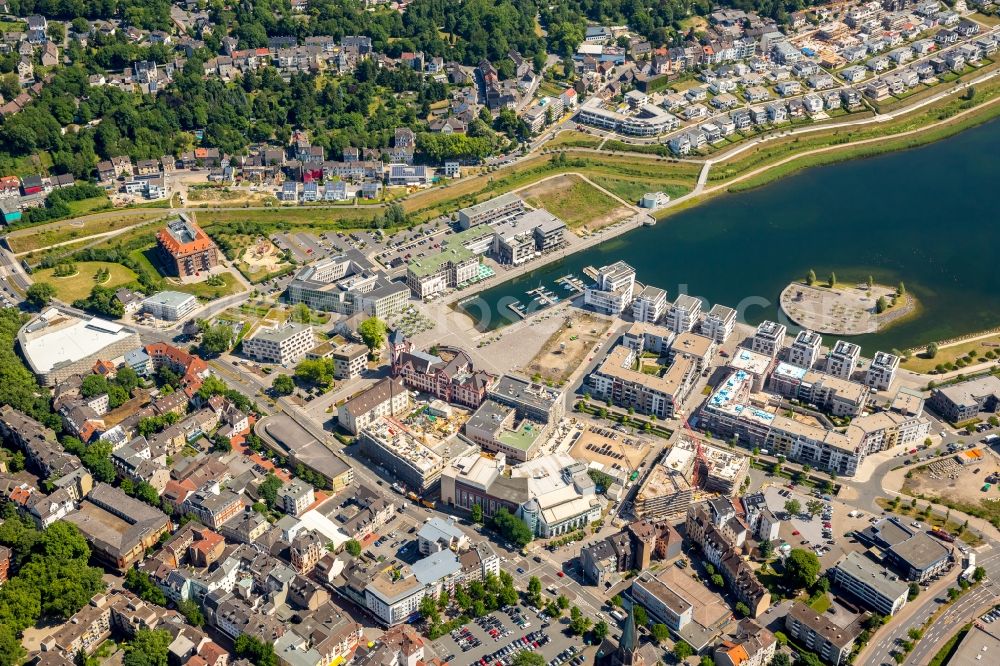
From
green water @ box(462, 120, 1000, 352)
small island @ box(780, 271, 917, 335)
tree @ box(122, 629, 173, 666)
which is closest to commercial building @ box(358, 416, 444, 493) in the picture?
green water @ box(462, 120, 1000, 352)

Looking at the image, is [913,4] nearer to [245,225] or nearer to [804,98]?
[804,98]

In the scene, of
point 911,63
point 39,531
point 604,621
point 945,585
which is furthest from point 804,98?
point 39,531

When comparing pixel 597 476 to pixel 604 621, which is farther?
pixel 597 476

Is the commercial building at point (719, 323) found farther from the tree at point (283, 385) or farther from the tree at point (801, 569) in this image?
the tree at point (283, 385)

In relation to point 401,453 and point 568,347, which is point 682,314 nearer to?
point 568,347

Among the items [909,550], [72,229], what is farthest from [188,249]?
[909,550]

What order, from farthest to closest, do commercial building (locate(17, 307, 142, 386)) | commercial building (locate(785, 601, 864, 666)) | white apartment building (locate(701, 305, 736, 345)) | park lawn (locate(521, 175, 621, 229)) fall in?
park lawn (locate(521, 175, 621, 229)), white apartment building (locate(701, 305, 736, 345)), commercial building (locate(17, 307, 142, 386)), commercial building (locate(785, 601, 864, 666))

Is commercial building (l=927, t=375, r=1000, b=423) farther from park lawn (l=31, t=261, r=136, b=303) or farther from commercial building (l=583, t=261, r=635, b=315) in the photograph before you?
park lawn (l=31, t=261, r=136, b=303)
